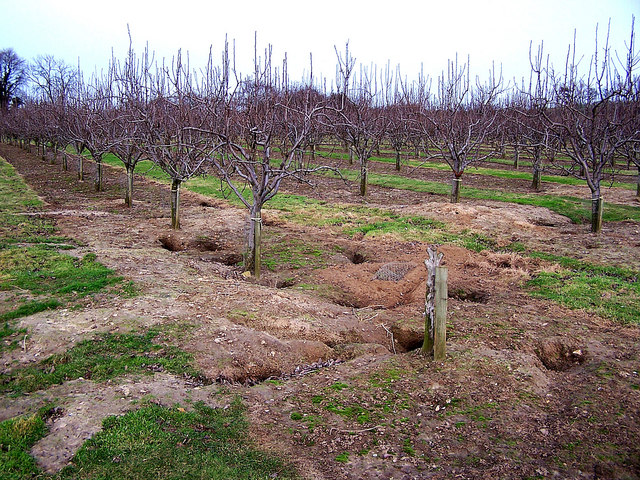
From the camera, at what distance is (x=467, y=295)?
948 cm

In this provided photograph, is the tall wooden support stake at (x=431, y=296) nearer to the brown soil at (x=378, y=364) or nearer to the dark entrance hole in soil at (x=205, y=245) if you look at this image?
the brown soil at (x=378, y=364)

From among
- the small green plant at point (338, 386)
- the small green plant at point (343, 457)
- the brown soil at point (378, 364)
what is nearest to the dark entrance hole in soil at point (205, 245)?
the brown soil at point (378, 364)

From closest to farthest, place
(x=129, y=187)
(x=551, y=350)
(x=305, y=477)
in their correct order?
(x=305, y=477), (x=551, y=350), (x=129, y=187)

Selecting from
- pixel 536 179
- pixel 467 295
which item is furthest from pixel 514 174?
pixel 467 295

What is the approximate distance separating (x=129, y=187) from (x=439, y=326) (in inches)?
568

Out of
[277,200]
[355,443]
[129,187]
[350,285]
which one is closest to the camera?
[355,443]

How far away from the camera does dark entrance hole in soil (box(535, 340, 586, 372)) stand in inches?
268

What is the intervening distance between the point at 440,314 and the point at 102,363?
14.4 ft

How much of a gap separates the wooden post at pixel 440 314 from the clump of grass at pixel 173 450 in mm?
2779

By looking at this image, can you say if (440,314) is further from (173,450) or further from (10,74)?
(10,74)

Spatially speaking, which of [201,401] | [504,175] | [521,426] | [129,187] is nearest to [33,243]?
[129,187]

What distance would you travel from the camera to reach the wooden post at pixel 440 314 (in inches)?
247

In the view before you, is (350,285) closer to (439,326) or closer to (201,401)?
(439,326)

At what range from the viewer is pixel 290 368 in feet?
21.1
